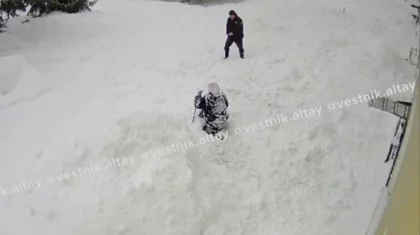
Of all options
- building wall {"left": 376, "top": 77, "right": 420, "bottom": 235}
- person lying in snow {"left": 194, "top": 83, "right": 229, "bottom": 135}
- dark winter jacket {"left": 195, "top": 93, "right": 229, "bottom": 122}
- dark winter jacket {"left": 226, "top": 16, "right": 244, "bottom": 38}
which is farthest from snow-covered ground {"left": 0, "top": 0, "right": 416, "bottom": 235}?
building wall {"left": 376, "top": 77, "right": 420, "bottom": 235}

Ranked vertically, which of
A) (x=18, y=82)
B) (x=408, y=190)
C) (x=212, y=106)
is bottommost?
(x=18, y=82)

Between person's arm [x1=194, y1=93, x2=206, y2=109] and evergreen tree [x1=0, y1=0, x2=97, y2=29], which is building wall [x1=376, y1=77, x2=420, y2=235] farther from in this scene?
evergreen tree [x1=0, y1=0, x2=97, y2=29]

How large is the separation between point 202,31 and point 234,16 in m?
2.64

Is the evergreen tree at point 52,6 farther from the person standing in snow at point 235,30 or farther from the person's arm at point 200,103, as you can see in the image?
the person's arm at point 200,103

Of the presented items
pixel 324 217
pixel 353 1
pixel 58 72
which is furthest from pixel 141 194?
pixel 353 1

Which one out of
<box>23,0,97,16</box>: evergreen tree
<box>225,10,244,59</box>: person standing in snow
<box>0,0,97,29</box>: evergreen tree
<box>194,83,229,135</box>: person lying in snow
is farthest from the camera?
<box>23,0,97,16</box>: evergreen tree

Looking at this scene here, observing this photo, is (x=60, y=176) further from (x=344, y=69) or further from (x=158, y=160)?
(x=344, y=69)

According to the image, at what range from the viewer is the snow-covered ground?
22.1ft

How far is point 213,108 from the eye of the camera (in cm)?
782

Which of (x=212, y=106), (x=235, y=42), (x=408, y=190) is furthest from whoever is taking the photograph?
(x=235, y=42)

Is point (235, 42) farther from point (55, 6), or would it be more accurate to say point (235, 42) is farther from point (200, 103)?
point (55, 6)

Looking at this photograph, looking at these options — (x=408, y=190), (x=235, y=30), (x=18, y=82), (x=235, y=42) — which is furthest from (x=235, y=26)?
(x=408, y=190)

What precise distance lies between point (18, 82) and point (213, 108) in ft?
13.5

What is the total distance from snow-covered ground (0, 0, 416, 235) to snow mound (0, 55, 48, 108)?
3 centimetres
